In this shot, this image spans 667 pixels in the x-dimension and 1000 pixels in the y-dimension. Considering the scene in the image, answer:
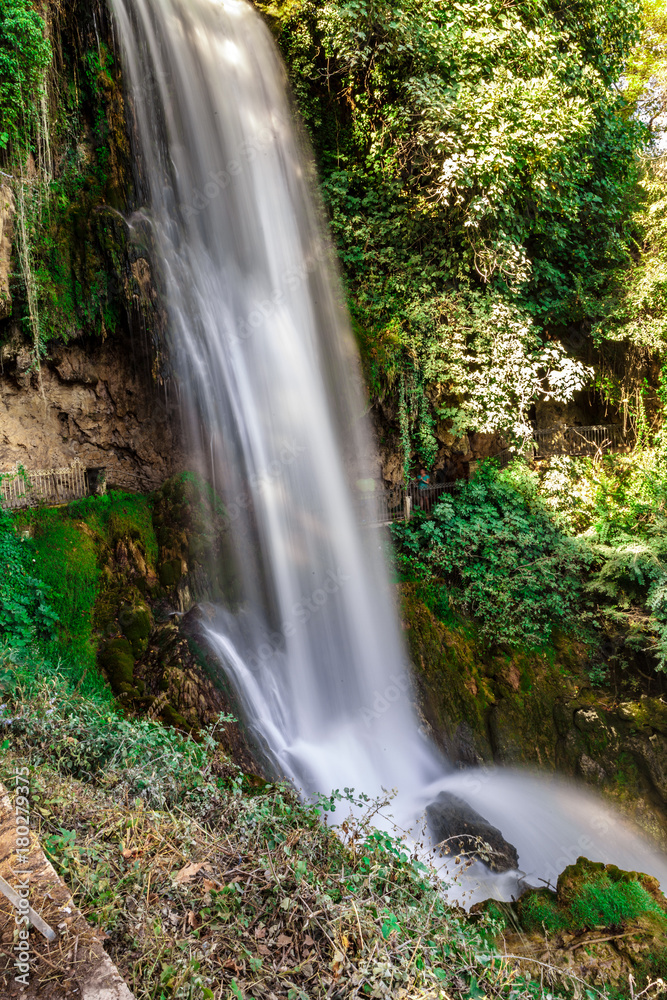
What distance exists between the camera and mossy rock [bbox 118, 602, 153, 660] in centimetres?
663

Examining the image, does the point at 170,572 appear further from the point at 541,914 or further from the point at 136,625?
the point at 541,914

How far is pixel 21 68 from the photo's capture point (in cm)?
708

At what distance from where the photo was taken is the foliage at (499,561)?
9.66m

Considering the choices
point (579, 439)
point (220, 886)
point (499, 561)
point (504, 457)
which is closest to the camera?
point (220, 886)

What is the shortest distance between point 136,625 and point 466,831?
4380mm

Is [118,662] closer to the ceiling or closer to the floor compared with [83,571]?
closer to the floor

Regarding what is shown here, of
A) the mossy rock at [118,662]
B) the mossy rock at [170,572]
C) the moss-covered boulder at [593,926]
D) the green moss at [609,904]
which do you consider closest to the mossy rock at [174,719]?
the mossy rock at [118,662]

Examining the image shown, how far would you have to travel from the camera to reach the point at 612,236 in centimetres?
1195

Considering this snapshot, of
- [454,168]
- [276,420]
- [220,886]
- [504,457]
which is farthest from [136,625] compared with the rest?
[454,168]

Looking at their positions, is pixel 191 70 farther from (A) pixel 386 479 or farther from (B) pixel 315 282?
(A) pixel 386 479

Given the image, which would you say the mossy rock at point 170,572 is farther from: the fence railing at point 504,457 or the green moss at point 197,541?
the fence railing at point 504,457

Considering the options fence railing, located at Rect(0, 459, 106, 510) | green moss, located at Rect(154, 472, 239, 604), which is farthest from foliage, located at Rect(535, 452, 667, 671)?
fence railing, located at Rect(0, 459, 106, 510)

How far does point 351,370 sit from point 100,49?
5.96m

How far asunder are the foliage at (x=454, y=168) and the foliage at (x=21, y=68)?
15.3 ft
